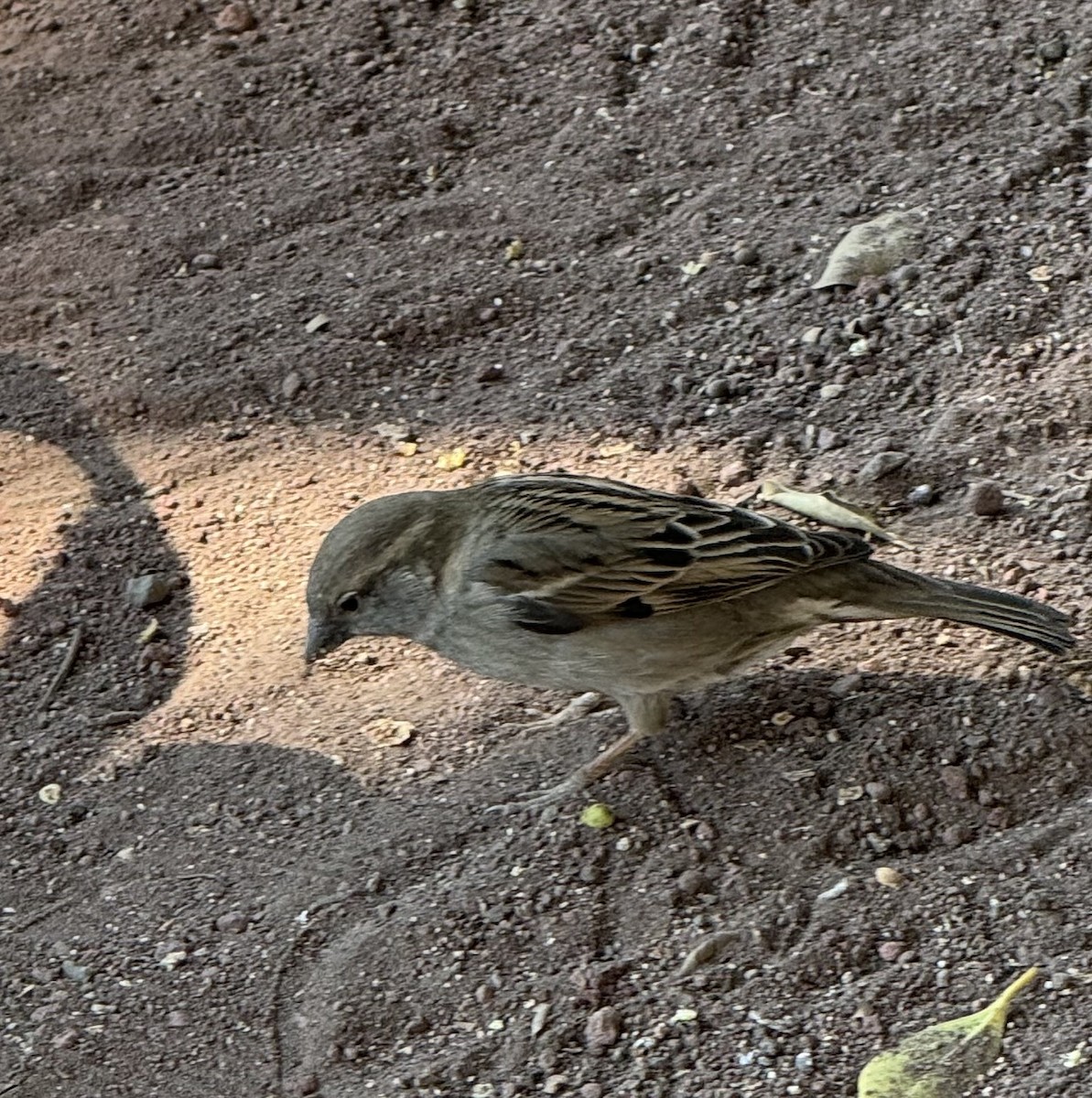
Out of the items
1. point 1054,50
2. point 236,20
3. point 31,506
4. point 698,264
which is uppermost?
point 236,20

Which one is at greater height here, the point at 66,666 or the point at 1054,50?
the point at 1054,50

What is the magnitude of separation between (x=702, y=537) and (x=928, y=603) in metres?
0.55

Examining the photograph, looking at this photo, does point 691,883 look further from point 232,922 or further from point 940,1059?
point 232,922

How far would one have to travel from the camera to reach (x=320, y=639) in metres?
4.06

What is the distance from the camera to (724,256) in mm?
5320

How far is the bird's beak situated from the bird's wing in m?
0.37

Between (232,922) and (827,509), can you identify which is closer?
(232,922)

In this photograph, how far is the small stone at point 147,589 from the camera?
470cm

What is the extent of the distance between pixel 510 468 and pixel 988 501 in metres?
1.37

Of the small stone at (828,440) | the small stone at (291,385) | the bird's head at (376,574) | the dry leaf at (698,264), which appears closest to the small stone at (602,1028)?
the bird's head at (376,574)

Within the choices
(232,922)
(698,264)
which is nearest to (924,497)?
(698,264)

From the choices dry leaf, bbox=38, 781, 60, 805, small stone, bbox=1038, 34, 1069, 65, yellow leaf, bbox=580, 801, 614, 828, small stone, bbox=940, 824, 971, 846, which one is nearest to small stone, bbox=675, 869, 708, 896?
yellow leaf, bbox=580, 801, 614, 828

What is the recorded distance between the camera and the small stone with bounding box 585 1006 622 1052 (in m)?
3.38

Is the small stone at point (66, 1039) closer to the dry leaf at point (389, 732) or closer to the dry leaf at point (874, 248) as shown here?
the dry leaf at point (389, 732)
